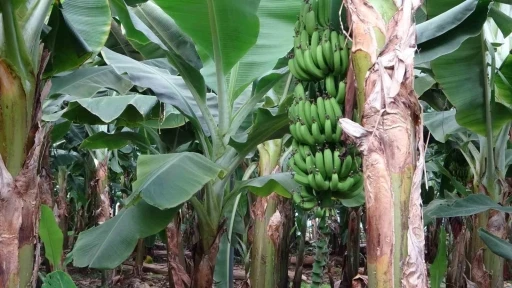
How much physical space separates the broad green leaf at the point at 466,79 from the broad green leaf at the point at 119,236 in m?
1.51

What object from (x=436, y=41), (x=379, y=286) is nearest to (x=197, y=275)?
(x=379, y=286)

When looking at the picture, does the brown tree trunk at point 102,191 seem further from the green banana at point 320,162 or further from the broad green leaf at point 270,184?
the green banana at point 320,162

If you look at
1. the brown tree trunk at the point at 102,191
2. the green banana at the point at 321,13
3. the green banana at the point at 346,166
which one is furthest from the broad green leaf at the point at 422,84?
the brown tree trunk at the point at 102,191

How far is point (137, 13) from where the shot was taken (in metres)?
2.71

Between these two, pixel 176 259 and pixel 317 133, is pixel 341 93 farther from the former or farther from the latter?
pixel 176 259

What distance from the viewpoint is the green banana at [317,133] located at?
1574 mm

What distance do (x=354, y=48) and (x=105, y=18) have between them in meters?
1.42

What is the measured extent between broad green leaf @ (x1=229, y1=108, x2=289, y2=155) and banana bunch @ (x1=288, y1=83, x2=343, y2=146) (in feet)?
1.82

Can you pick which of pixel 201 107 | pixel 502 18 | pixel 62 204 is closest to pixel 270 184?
pixel 201 107

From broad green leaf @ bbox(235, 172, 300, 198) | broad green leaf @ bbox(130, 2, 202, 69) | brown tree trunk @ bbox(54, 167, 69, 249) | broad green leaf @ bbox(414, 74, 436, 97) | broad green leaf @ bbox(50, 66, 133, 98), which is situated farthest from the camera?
brown tree trunk @ bbox(54, 167, 69, 249)

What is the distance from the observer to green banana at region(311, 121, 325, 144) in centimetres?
157

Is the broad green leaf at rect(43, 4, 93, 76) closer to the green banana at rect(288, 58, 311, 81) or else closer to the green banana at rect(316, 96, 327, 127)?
the green banana at rect(288, 58, 311, 81)

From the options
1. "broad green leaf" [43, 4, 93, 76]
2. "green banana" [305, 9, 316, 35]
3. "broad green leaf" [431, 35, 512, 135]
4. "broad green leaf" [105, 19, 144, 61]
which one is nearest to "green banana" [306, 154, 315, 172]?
"green banana" [305, 9, 316, 35]

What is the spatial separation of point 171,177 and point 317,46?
31.0 inches
